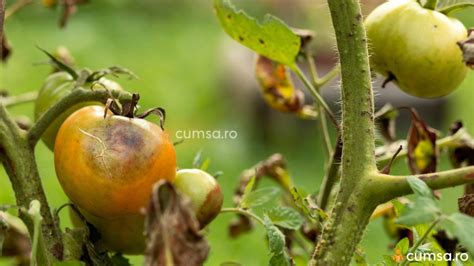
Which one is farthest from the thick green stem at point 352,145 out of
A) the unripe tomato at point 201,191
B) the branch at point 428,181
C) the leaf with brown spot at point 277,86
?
the leaf with brown spot at point 277,86

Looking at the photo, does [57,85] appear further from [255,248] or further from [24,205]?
[255,248]

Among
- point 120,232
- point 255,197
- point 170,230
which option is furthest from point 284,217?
point 170,230

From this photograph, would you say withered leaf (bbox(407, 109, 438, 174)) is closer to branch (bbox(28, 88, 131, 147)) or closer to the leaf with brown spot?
the leaf with brown spot

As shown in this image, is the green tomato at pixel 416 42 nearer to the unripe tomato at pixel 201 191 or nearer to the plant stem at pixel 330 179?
the plant stem at pixel 330 179

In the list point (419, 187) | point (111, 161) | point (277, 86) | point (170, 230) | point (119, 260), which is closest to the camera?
point (170, 230)

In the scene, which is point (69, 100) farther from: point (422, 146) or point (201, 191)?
point (422, 146)

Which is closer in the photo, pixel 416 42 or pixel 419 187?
pixel 419 187
